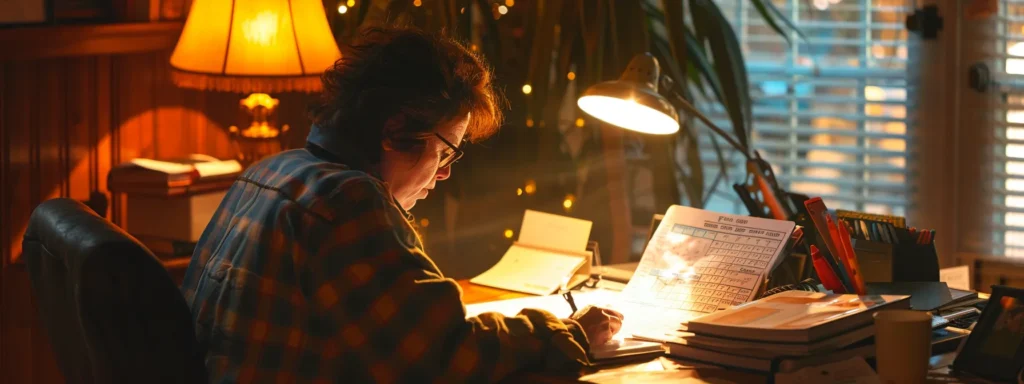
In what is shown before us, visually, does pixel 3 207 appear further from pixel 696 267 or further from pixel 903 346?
pixel 903 346

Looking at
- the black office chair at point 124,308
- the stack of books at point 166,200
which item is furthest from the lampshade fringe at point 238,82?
the black office chair at point 124,308

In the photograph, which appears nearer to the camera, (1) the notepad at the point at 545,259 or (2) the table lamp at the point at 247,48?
(1) the notepad at the point at 545,259

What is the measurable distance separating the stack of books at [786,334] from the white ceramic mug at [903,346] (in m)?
0.07

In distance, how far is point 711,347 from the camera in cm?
132

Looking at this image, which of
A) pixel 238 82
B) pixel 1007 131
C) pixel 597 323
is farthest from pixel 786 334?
pixel 1007 131

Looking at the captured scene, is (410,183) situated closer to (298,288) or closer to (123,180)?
(298,288)

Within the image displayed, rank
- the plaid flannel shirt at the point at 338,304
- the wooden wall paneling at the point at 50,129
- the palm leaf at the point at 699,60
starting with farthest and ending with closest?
the palm leaf at the point at 699,60 → the wooden wall paneling at the point at 50,129 → the plaid flannel shirt at the point at 338,304

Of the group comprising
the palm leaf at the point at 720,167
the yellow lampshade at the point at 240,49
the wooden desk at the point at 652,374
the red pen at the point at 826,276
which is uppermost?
the yellow lampshade at the point at 240,49

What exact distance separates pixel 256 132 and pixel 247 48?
29 centimetres

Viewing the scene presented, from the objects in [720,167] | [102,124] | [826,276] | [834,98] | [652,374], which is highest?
[834,98]

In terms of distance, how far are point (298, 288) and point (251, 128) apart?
126cm

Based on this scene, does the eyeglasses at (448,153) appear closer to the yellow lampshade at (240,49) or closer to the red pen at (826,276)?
the red pen at (826,276)

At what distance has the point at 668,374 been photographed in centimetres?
130

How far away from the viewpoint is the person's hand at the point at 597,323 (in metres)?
1.39
